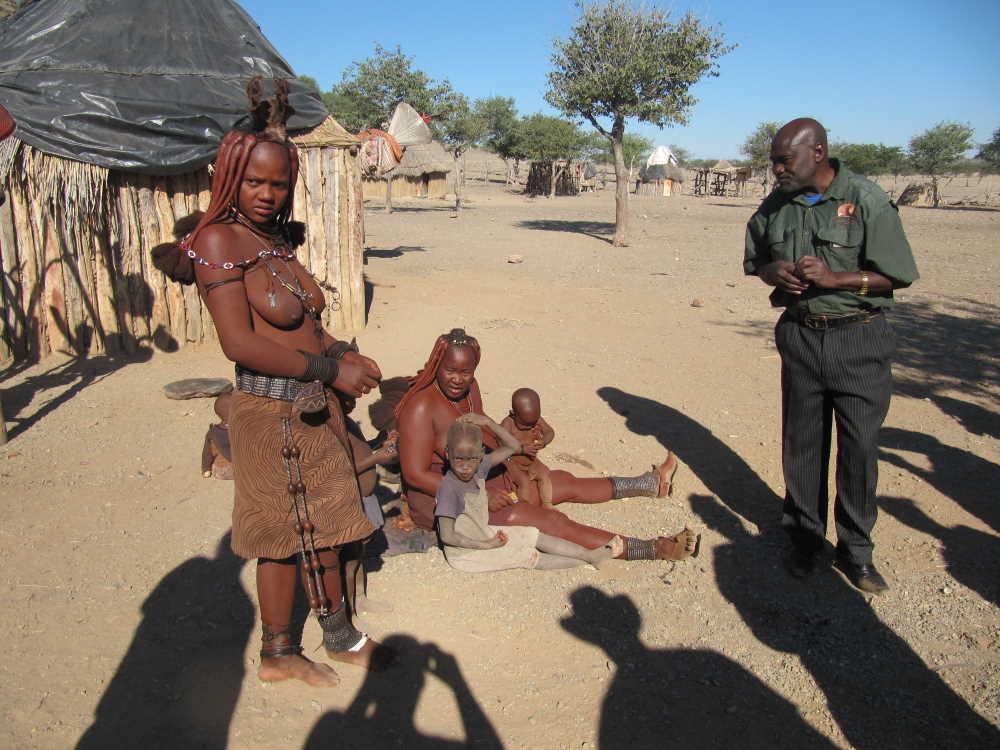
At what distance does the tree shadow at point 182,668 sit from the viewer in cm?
238

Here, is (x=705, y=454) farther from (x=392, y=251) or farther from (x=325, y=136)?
(x=392, y=251)

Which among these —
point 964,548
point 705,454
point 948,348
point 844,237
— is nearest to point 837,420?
point 844,237

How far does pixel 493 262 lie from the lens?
511 inches

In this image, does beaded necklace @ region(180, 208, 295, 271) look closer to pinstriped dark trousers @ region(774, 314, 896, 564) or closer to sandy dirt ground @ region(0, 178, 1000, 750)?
sandy dirt ground @ region(0, 178, 1000, 750)

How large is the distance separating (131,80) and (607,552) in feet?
19.4

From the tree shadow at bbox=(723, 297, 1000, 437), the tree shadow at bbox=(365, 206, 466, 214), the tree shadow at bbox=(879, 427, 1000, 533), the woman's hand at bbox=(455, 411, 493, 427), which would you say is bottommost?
the tree shadow at bbox=(879, 427, 1000, 533)

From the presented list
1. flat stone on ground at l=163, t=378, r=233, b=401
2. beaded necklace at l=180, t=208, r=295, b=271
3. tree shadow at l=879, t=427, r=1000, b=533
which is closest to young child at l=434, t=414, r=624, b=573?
beaded necklace at l=180, t=208, r=295, b=271

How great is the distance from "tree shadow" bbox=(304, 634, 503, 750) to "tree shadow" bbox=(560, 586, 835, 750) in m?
0.46

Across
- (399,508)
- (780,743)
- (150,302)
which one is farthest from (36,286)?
(780,743)

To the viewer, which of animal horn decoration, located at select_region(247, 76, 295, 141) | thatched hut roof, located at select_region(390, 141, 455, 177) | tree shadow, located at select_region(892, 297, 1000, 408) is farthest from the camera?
thatched hut roof, located at select_region(390, 141, 455, 177)

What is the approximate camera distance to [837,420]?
128 inches

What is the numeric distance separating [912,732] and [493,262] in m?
11.2

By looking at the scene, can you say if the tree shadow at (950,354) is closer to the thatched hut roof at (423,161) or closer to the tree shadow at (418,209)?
the tree shadow at (418,209)

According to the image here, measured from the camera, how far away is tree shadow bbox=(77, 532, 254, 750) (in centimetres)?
238
